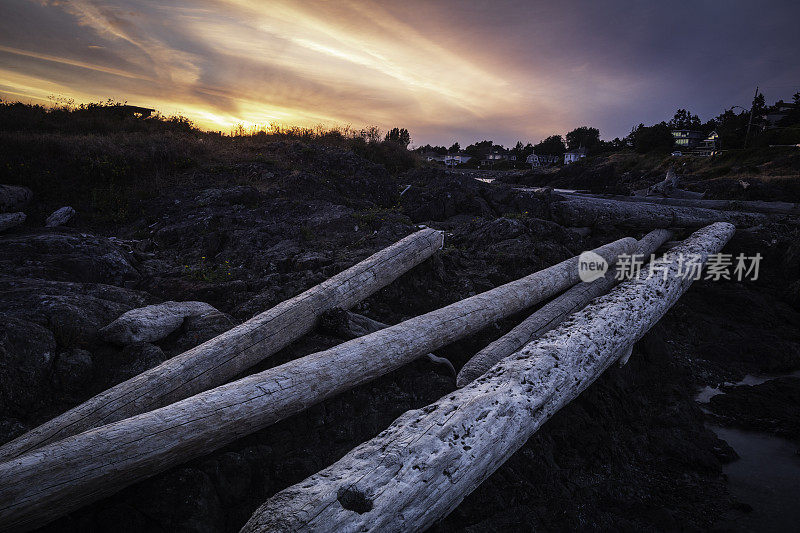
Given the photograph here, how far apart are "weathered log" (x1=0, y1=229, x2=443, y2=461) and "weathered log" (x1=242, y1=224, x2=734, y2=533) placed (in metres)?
1.60

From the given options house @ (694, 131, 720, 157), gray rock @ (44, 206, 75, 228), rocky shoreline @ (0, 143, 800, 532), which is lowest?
rocky shoreline @ (0, 143, 800, 532)

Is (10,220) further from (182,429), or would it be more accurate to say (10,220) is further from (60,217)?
(182,429)

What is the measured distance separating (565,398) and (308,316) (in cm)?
→ 299

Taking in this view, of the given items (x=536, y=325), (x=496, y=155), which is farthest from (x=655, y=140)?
(x=496, y=155)

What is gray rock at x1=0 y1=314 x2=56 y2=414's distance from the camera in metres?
3.17

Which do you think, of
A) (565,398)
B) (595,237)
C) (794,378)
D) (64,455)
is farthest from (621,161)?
(64,455)

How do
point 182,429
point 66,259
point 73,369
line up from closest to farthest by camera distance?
point 182,429, point 73,369, point 66,259

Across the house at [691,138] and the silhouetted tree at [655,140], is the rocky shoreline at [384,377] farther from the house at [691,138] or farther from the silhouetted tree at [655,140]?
the house at [691,138]

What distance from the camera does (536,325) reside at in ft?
15.9

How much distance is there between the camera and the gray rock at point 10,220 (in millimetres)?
7297

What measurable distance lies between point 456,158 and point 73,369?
110m

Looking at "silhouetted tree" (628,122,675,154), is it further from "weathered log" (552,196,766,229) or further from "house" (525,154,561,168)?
"weathered log" (552,196,766,229)

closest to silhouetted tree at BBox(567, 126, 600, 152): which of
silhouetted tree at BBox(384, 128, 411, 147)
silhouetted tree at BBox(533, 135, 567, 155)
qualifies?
silhouetted tree at BBox(533, 135, 567, 155)

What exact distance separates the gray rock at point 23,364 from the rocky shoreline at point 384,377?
0.01 meters
